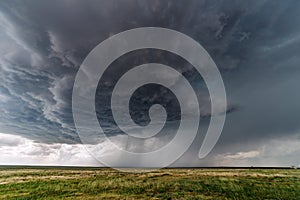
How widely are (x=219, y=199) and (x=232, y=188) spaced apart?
237 inches

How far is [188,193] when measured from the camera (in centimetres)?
2347

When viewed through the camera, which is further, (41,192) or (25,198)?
(41,192)

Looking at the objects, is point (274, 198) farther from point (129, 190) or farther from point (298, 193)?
point (129, 190)

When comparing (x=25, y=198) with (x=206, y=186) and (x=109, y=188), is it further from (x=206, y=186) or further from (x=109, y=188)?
(x=206, y=186)

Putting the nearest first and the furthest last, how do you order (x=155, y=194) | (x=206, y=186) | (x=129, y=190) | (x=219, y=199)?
1. (x=219, y=199)
2. (x=155, y=194)
3. (x=129, y=190)
4. (x=206, y=186)

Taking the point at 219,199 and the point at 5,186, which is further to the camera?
the point at 5,186

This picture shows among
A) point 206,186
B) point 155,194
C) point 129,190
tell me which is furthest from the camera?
point 206,186

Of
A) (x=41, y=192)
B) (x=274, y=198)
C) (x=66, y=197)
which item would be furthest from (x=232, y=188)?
(x=41, y=192)

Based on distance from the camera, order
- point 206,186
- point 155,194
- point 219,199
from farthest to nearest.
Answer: point 206,186, point 155,194, point 219,199

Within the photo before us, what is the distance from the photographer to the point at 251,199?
21.6m

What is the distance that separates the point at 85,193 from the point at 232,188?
1796 cm

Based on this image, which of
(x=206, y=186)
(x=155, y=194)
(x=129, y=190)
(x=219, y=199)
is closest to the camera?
(x=219, y=199)

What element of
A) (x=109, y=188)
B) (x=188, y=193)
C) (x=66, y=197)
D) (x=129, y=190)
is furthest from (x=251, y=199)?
(x=66, y=197)

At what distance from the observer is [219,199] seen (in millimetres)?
21078
